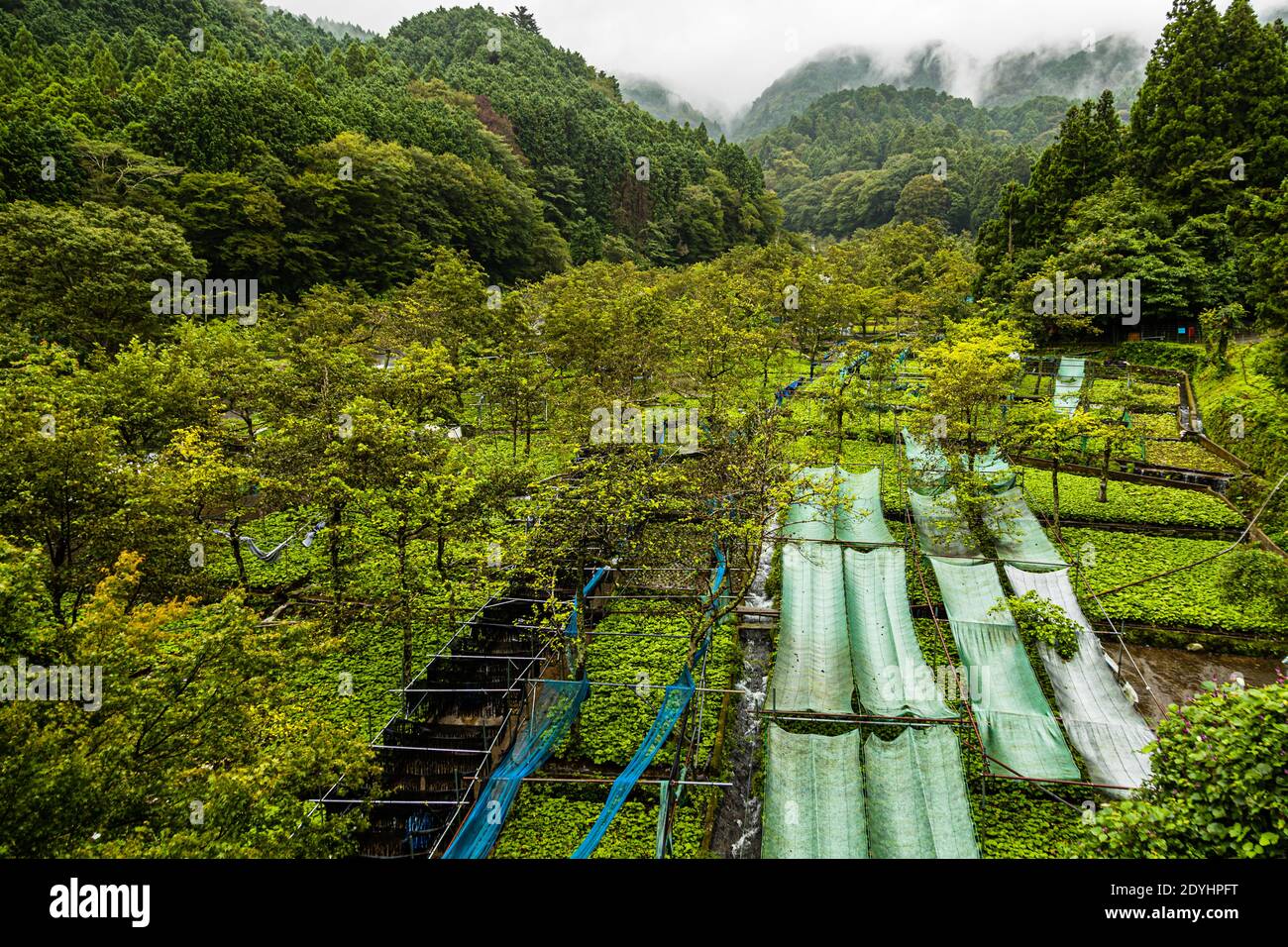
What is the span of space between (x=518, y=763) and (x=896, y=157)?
135914 mm

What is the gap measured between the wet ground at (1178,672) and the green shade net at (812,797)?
7.00 m

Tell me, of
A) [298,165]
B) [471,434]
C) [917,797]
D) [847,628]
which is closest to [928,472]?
[847,628]

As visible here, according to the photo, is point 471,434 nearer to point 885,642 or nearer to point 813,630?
point 813,630

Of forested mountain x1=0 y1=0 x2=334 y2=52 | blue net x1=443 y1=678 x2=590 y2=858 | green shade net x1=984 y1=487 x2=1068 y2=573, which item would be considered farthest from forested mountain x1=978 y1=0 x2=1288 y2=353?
forested mountain x1=0 y1=0 x2=334 y2=52

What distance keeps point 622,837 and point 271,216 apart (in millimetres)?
39935

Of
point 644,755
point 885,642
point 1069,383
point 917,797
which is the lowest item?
point 917,797

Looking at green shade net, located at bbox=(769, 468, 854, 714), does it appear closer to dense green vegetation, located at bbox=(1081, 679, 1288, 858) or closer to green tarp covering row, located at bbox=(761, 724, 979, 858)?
green tarp covering row, located at bbox=(761, 724, 979, 858)

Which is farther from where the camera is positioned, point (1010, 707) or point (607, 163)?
point (607, 163)

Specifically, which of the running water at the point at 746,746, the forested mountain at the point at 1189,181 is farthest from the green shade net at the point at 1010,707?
the forested mountain at the point at 1189,181

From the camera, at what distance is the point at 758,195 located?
85.8 meters

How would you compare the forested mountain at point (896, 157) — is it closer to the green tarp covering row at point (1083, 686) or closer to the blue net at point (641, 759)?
the green tarp covering row at point (1083, 686)

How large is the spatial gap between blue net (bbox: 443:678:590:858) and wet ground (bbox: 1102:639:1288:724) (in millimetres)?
11481

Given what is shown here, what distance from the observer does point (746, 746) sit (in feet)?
41.5

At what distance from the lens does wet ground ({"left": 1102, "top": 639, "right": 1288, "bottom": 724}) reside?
494 inches
